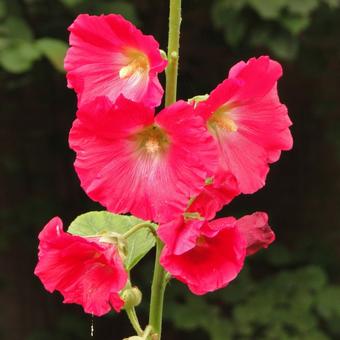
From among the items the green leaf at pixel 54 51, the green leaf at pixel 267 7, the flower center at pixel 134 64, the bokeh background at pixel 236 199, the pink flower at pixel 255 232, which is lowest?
the bokeh background at pixel 236 199

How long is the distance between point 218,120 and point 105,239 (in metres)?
0.17

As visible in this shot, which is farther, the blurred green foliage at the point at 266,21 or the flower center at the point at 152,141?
the blurred green foliage at the point at 266,21

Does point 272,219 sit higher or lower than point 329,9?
lower

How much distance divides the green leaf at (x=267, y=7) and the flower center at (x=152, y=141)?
1320mm

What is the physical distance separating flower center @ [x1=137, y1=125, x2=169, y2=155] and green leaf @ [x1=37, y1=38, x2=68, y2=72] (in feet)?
4.01

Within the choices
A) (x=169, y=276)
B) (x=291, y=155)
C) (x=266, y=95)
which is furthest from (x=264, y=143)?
(x=291, y=155)

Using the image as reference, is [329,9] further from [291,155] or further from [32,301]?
[32,301]

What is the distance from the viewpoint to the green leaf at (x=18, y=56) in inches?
80.9

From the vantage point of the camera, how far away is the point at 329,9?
251 centimetres

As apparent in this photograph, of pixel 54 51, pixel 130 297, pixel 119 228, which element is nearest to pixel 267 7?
pixel 54 51

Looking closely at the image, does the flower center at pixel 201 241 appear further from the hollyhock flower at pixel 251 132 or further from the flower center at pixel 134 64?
the flower center at pixel 134 64

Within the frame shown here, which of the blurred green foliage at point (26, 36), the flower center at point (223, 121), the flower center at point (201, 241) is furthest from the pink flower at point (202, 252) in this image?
the blurred green foliage at point (26, 36)

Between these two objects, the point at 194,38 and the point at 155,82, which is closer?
the point at 155,82

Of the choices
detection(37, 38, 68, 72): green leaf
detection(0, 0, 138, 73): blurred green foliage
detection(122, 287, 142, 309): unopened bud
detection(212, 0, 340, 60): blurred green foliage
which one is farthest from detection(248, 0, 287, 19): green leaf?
detection(122, 287, 142, 309): unopened bud
